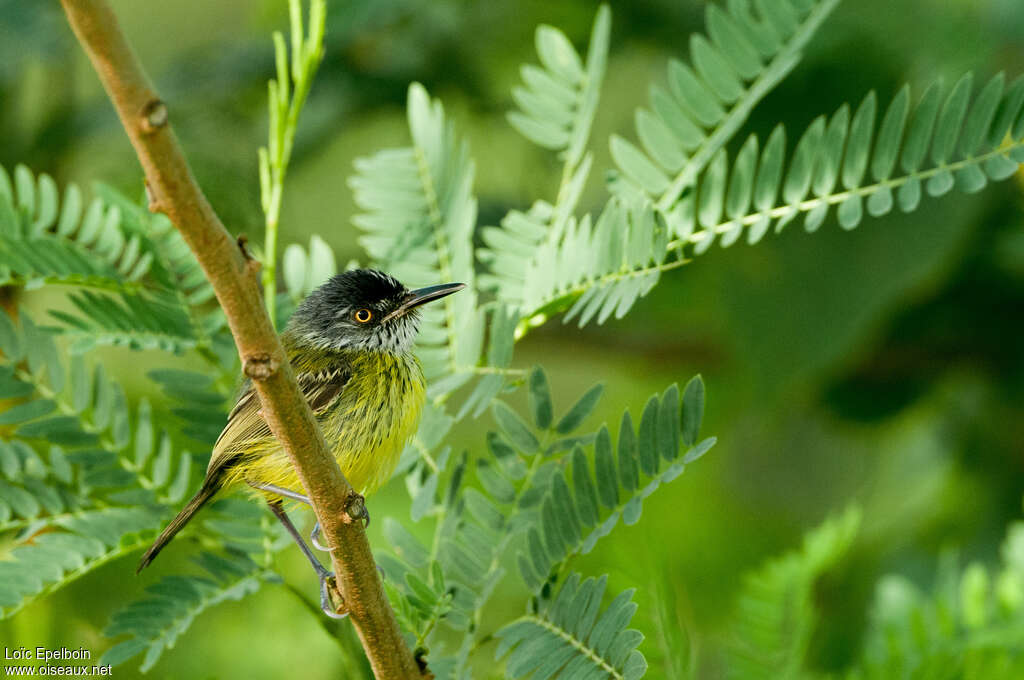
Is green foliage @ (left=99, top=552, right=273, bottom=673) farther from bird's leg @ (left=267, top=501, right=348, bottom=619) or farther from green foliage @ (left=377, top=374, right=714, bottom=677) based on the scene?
green foliage @ (left=377, top=374, right=714, bottom=677)

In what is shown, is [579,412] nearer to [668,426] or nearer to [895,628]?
[668,426]

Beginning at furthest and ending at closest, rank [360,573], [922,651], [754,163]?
1. [922,651]
2. [754,163]
3. [360,573]

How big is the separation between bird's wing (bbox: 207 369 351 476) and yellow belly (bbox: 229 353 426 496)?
18 millimetres

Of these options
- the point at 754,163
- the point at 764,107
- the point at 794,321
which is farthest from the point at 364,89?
the point at 754,163

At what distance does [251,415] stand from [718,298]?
4.76 feet

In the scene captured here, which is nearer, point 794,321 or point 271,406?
point 271,406

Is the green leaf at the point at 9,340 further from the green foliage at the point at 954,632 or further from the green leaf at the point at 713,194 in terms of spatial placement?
the green foliage at the point at 954,632

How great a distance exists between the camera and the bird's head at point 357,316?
1.82 metres

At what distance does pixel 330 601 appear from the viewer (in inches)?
51.9

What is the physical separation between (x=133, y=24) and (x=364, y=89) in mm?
1769

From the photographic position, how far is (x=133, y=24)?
14.4ft

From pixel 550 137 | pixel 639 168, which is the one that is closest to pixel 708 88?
pixel 639 168

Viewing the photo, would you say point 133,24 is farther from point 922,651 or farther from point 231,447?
point 922,651

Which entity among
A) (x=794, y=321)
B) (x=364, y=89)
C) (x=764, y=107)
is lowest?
(x=794, y=321)
